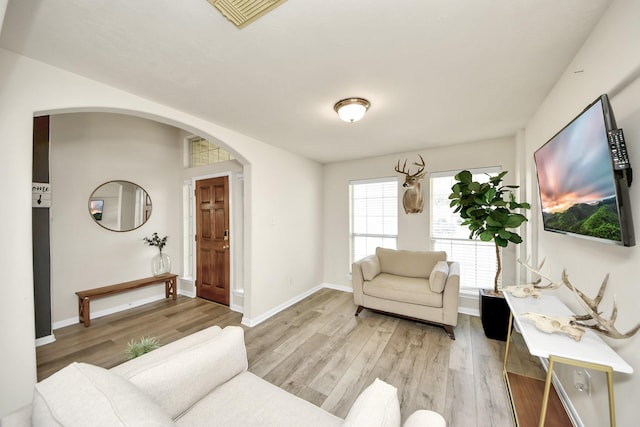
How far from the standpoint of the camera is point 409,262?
3.39 meters

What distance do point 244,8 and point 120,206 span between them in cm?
361

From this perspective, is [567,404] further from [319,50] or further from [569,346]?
[319,50]

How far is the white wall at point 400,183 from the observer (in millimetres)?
3172

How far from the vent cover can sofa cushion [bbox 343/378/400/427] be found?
1734 millimetres

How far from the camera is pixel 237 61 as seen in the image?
1557 millimetres

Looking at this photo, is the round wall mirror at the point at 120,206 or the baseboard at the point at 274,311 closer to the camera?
the baseboard at the point at 274,311

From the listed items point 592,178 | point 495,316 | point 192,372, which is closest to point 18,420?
point 192,372

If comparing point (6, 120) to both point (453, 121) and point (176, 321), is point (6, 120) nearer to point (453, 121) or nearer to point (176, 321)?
point (176, 321)

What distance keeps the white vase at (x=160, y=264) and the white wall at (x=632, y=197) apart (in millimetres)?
4952

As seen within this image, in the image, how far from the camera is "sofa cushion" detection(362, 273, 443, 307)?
2748 mm

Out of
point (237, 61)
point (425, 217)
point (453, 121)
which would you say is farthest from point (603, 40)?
point (425, 217)

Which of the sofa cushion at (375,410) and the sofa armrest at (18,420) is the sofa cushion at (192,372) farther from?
the sofa cushion at (375,410)

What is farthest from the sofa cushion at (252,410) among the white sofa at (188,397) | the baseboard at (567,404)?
the baseboard at (567,404)

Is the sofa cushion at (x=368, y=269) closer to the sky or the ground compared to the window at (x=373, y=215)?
closer to the ground
